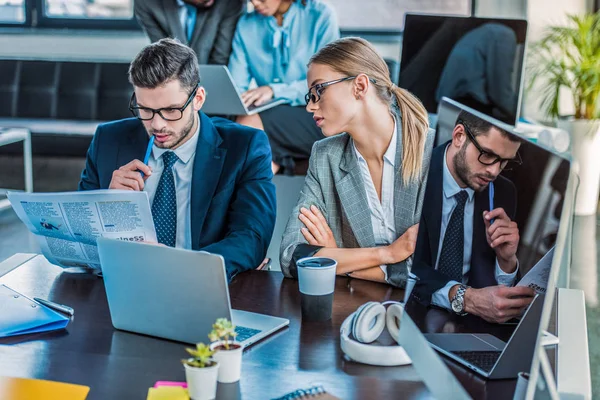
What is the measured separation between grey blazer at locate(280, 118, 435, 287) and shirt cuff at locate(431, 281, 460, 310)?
0.76m

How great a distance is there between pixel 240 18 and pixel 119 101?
5.88ft

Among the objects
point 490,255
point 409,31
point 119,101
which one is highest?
point 409,31

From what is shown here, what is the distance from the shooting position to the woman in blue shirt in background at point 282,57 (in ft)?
11.4

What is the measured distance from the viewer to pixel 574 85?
17.4ft

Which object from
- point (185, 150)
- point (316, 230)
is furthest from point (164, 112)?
point (316, 230)

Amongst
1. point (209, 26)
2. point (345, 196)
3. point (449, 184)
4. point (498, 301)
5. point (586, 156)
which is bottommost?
point (586, 156)

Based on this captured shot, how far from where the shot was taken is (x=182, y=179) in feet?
6.74

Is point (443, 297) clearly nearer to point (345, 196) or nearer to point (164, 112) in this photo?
point (345, 196)

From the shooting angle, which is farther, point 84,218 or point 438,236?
point 84,218

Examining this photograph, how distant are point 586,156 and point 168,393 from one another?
14.3ft

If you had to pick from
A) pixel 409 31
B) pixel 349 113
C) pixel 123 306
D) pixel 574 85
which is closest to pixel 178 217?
pixel 349 113

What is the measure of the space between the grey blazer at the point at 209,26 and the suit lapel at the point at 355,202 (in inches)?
85.9

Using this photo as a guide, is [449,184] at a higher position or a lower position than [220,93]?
higher

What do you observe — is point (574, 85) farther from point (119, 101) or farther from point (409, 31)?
point (119, 101)
